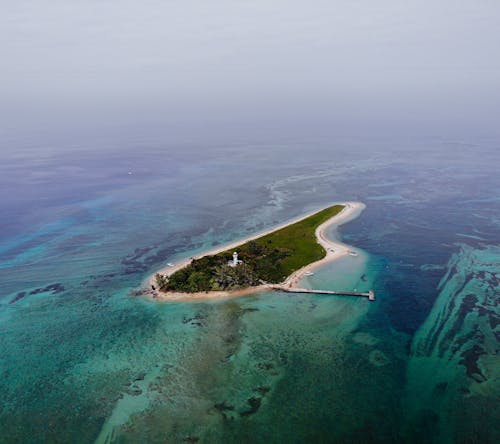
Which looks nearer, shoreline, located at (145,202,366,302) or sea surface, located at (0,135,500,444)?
sea surface, located at (0,135,500,444)

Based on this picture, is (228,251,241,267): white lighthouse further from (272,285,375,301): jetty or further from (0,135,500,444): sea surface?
(0,135,500,444): sea surface

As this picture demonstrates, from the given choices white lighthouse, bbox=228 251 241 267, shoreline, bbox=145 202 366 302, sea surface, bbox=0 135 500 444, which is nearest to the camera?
sea surface, bbox=0 135 500 444

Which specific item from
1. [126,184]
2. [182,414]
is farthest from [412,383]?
[126,184]

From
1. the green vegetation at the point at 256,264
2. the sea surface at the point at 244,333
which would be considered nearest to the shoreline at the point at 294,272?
the green vegetation at the point at 256,264

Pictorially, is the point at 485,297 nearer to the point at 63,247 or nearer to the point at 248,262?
the point at 248,262

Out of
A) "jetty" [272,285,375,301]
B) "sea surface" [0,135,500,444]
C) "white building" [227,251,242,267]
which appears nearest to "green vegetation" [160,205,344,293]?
"white building" [227,251,242,267]

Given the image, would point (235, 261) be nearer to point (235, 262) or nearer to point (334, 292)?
A: point (235, 262)
